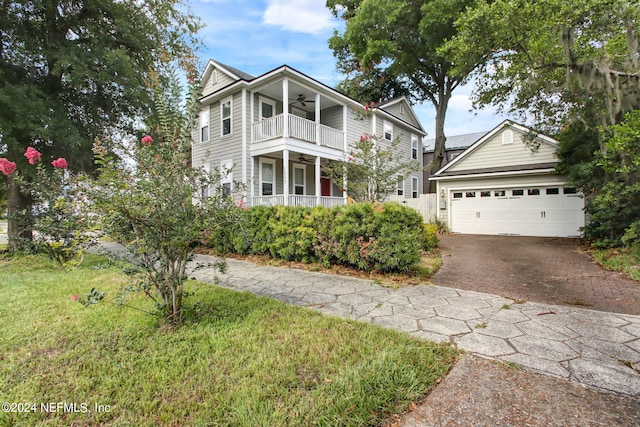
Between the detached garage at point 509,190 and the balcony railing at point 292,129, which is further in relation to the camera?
the detached garage at point 509,190

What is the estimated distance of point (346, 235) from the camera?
5.77m

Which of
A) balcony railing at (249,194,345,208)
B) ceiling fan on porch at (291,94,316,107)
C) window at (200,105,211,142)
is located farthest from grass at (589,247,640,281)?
window at (200,105,211,142)

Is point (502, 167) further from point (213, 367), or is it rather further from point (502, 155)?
point (213, 367)

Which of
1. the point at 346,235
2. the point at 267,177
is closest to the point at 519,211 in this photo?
the point at 346,235

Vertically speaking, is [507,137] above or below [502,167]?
above

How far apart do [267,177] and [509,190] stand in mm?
10025

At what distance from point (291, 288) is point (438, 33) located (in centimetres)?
1642

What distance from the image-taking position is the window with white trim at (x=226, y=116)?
39.1ft

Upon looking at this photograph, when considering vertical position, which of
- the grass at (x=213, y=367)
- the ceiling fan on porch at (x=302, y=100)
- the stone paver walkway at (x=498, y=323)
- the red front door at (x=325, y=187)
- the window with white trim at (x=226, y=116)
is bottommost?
the stone paver walkway at (x=498, y=323)

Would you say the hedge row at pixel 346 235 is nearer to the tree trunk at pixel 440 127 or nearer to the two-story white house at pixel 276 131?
the two-story white house at pixel 276 131

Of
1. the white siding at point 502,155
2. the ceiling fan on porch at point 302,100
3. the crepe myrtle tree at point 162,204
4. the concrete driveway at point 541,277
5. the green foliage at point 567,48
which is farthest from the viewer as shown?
the ceiling fan on porch at point 302,100

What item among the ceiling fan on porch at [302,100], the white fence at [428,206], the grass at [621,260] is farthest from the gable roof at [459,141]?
the grass at [621,260]

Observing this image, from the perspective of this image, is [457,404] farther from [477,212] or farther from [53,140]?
[477,212]

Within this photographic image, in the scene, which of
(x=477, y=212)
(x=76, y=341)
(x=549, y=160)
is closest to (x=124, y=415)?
(x=76, y=341)
